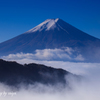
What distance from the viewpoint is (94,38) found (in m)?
142

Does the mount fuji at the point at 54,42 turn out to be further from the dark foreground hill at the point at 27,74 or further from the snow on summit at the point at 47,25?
the dark foreground hill at the point at 27,74

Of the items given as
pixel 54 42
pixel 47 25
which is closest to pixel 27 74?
pixel 54 42

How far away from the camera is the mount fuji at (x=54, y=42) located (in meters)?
127

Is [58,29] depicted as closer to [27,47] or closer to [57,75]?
[27,47]

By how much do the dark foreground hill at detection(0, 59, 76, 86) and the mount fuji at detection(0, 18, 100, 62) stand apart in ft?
226

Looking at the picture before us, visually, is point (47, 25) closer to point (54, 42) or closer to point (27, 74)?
point (54, 42)

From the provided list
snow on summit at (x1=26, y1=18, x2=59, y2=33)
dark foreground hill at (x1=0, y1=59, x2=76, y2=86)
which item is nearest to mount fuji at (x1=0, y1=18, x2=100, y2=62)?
snow on summit at (x1=26, y1=18, x2=59, y2=33)

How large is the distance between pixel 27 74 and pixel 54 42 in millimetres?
83738

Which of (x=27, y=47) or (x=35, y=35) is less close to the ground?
(x=35, y=35)

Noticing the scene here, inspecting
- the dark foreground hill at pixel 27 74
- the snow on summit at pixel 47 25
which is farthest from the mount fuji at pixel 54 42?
the dark foreground hill at pixel 27 74

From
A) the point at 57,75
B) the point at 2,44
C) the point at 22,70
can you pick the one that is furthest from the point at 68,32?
the point at 22,70

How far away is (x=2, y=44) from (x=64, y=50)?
121ft

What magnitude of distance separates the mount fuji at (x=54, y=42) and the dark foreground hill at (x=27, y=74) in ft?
226

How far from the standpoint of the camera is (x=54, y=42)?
428 feet
